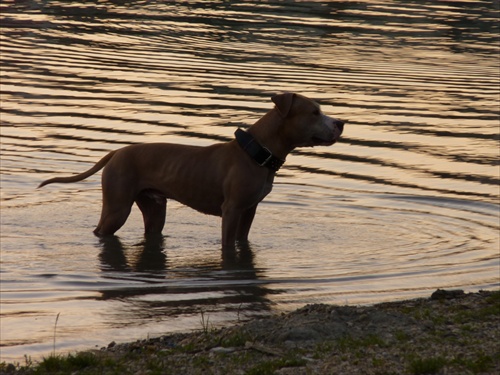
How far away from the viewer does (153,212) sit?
452 inches

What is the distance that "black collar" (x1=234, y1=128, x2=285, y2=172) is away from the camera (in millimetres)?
10477

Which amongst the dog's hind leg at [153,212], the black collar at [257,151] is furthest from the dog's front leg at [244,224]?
the dog's hind leg at [153,212]

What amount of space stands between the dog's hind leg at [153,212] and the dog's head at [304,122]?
1558 millimetres

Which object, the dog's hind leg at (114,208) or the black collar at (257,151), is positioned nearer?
the black collar at (257,151)

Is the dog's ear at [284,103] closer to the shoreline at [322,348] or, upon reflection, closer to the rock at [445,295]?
the rock at [445,295]

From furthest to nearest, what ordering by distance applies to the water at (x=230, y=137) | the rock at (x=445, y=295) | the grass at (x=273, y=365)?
the water at (x=230, y=137)
the rock at (x=445, y=295)
the grass at (x=273, y=365)

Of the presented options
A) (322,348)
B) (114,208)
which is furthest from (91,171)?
(322,348)

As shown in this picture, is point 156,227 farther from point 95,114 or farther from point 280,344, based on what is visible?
point 95,114

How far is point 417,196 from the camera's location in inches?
517

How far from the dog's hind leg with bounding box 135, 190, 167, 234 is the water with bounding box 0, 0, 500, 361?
0.71 ft

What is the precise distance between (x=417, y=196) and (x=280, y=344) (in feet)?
20.8

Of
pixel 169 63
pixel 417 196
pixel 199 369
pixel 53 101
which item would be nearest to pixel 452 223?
pixel 417 196

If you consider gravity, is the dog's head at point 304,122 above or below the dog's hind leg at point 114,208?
above

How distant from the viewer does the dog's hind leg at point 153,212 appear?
11457mm
